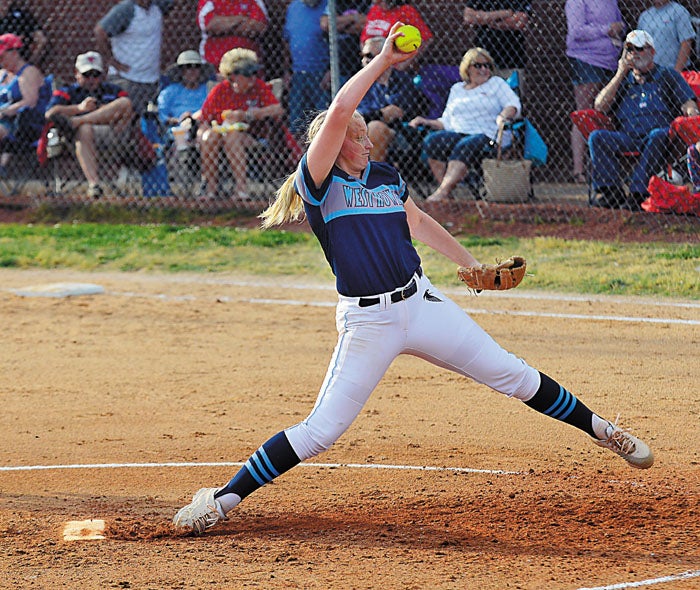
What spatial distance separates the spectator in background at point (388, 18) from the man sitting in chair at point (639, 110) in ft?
7.02

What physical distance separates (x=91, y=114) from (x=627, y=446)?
360 inches

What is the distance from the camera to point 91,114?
12547 millimetres

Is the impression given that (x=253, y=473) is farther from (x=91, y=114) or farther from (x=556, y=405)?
(x=91, y=114)

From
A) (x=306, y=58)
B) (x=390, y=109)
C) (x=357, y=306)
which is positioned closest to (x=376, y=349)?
(x=357, y=306)

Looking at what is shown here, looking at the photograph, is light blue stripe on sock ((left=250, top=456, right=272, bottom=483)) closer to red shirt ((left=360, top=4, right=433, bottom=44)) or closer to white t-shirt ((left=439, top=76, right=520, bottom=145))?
white t-shirt ((left=439, top=76, right=520, bottom=145))

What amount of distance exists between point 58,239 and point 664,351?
7.15m

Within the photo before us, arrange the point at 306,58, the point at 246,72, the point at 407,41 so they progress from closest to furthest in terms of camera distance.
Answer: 1. the point at 407,41
2. the point at 246,72
3. the point at 306,58

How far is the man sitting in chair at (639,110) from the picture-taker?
10.1 m

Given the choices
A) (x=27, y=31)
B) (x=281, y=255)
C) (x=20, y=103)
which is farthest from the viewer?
(x=27, y=31)

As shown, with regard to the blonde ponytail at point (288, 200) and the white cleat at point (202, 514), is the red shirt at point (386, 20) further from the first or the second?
the white cleat at point (202, 514)

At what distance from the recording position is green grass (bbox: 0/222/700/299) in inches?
378

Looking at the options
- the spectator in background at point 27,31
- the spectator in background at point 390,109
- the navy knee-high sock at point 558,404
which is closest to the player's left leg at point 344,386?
the navy knee-high sock at point 558,404

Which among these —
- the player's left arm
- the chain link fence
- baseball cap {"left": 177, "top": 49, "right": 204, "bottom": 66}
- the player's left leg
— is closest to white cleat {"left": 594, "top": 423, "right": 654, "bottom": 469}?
the player's left arm

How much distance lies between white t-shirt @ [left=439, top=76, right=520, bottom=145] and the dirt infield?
2.27m
